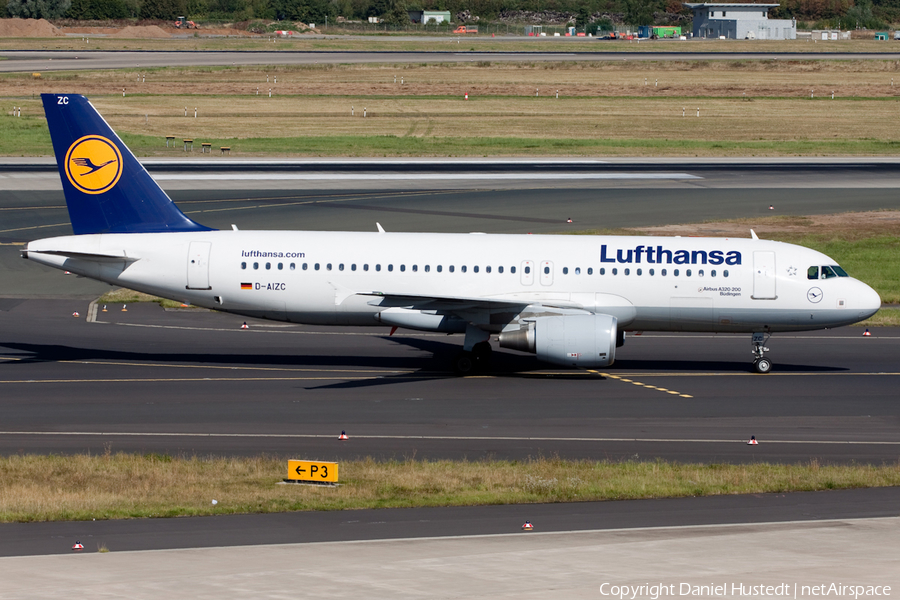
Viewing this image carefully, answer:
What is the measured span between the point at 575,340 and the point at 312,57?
440 feet

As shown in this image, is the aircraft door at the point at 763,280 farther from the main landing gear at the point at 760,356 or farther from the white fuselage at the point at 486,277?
the main landing gear at the point at 760,356

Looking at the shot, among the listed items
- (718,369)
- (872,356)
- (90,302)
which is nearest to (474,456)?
(718,369)

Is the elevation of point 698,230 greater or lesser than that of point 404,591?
greater

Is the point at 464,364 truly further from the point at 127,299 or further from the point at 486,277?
the point at 127,299

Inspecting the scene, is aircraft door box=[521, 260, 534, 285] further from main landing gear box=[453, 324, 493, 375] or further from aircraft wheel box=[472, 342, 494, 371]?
aircraft wheel box=[472, 342, 494, 371]

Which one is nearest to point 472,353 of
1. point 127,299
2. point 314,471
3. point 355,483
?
point 355,483

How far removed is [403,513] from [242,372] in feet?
48.9

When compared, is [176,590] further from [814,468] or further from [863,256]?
[863,256]

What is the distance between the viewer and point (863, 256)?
174 feet

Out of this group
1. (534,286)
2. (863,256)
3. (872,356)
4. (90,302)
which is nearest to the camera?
(534,286)

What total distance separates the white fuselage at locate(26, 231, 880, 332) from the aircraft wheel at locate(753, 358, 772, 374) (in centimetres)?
130

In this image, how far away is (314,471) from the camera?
2305 centimetres

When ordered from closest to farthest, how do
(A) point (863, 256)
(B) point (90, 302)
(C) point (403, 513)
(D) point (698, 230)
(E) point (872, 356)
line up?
(C) point (403, 513), (E) point (872, 356), (B) point (90, 302), (A) point (863, 256), (D) point (698, 230)

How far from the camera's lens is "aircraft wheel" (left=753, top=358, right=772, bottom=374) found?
35250 millimetres
